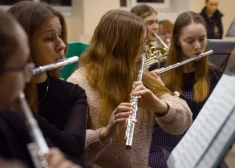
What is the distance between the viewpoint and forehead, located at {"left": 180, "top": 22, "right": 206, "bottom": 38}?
6.54 ft

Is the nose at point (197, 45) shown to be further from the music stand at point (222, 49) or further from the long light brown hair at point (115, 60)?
the long light brown hair at point (115, 60)

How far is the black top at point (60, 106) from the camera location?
4.08 feet

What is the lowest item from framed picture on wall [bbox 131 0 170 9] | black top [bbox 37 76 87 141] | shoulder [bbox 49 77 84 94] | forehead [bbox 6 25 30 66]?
framed picture on wall [bbox 131 0 170 9]

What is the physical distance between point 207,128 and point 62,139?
13.4 inches

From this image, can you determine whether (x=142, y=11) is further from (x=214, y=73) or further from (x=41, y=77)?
(x=41, y=77)

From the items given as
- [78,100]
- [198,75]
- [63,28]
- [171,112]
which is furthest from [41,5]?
[198,75]

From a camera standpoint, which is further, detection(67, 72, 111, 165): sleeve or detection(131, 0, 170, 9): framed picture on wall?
detection(131, 0, 170, 9): framed picture on wall

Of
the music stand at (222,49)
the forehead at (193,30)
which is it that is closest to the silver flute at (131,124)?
the forehead at (193,30)

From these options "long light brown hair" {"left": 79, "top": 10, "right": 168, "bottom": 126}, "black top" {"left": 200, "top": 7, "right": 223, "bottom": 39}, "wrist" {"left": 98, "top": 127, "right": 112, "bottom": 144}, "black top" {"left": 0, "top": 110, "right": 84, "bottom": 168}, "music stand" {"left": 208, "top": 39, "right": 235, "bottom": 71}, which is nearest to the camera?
"black top" {"left": 0, "top": 110, "right": 84, "bottom": 168}

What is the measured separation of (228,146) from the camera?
2.79 ft

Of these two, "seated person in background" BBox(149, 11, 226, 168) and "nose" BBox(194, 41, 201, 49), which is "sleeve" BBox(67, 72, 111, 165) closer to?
"seated person in background" BBox(149, 11, 226, 168)

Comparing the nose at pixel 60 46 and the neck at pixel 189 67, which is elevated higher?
the nose at pixel 60 46

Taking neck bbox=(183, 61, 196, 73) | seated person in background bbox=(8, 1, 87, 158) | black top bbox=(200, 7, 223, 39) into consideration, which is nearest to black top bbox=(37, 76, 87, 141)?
seated person in background bbox=(8, 1, 87, 158)

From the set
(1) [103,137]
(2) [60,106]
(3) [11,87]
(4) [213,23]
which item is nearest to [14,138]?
(3) [11,87]
